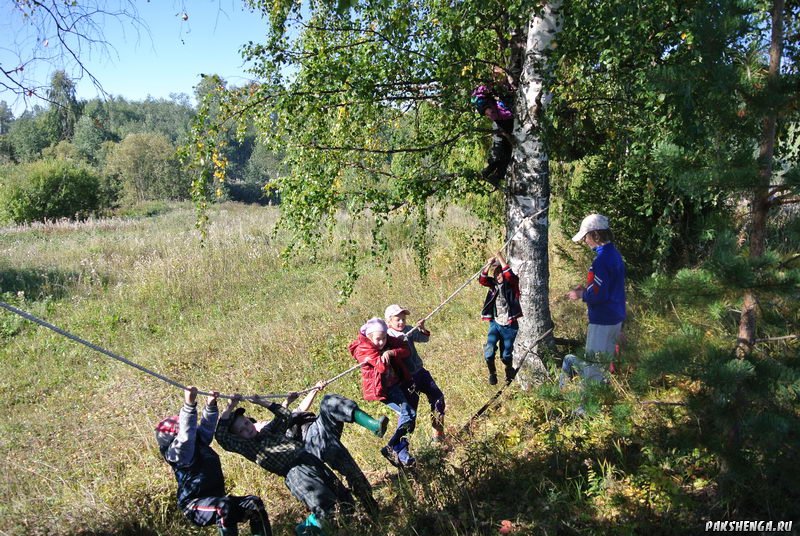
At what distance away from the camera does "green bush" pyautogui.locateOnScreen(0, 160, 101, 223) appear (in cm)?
2769

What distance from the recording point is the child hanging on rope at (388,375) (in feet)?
13.9

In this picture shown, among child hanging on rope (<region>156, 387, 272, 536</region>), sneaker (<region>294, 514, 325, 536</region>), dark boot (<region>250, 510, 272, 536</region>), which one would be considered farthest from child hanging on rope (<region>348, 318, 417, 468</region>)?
child hanging on rope (<region>156, 387, 272, 536</region>)

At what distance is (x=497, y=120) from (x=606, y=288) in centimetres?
190

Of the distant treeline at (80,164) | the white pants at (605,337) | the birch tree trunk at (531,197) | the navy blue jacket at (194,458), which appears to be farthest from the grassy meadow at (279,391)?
the distant treeline at (80,164)

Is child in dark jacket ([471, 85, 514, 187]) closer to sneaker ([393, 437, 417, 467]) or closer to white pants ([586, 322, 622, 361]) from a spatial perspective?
white pants ([586, 322, 622, 361])

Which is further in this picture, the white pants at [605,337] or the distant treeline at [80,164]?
the white pants at [605,337]

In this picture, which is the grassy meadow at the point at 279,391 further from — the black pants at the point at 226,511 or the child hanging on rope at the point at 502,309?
the black pants at the point at 226,511

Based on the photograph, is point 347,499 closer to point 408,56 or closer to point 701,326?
point 701,326

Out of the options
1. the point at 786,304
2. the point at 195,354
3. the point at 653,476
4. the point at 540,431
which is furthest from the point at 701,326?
the point at 195,354

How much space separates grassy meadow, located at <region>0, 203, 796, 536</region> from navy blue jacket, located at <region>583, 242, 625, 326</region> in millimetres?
327

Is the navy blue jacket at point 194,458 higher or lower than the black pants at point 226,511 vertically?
higher

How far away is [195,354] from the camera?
327 inches

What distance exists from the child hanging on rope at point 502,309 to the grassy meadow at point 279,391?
1.21 feet

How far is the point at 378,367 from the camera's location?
426 cm
